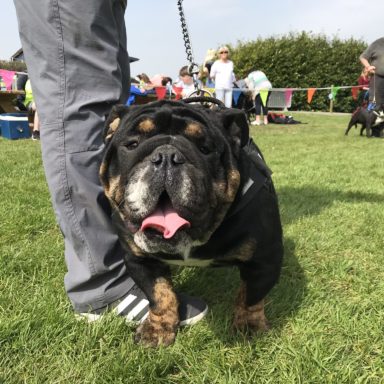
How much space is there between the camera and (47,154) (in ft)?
7.03

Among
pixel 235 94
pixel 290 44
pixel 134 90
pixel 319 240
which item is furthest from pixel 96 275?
pixel 290 44

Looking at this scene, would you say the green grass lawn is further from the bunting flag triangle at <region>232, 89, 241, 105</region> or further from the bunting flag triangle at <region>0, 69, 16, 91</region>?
the bunting flag triangle at <region>232, 89, 241, 105</region>

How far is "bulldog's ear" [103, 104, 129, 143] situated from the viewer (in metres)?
2.08

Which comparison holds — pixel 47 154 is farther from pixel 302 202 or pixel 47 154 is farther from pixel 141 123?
pixel 302 202

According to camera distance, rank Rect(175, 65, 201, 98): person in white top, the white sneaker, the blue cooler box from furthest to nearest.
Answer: Rect(175, 65, 201, 98): person in white top, the blue cooler box, the white sneaker

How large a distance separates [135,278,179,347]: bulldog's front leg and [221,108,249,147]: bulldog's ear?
32.5 inches

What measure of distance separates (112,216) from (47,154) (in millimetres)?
448

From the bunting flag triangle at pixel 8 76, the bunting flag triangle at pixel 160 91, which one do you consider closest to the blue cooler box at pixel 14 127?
the bunting flag triangle at pixel 8 76

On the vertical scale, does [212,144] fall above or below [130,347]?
above

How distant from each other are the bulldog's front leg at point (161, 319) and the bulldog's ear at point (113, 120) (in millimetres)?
777

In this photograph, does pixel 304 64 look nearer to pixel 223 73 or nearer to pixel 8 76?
pixel 223 73

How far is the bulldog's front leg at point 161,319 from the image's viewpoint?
6.91 feet

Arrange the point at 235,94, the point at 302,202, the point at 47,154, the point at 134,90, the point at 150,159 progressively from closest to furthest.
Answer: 1. the point at 150,159
2. the point at 47,154
3. the point at 302,202
4. the point at 134,90
5. the point at 235,94

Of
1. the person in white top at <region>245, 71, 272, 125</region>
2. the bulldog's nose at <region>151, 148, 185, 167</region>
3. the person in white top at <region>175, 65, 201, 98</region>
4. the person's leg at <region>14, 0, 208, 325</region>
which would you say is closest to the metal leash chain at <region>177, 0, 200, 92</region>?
the person's leg at <region>14, 0, 208, 325</region>
